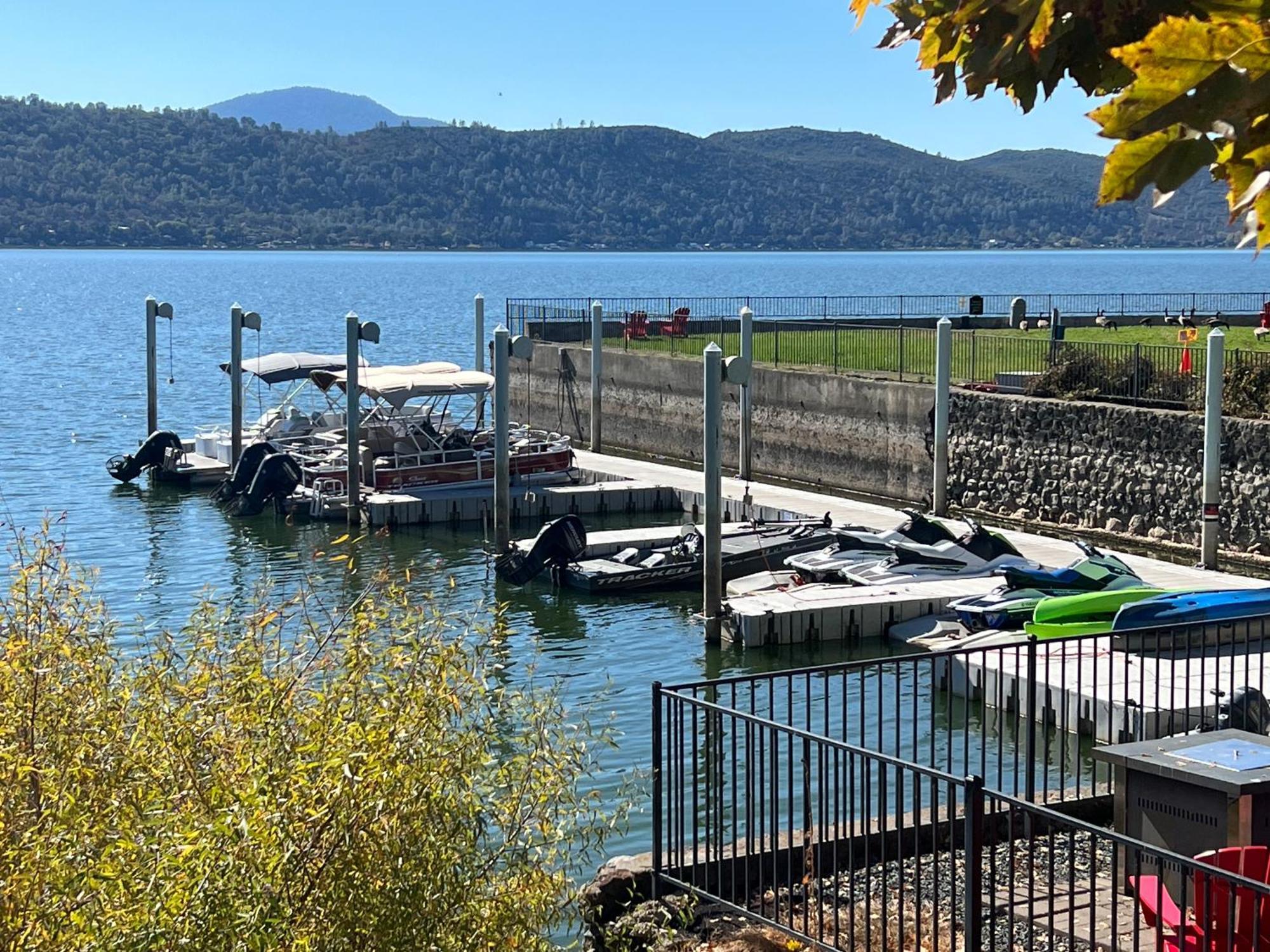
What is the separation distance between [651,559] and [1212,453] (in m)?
9.28

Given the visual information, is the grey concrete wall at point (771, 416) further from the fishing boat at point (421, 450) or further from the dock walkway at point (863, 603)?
the dock walkway at point (863, 603)

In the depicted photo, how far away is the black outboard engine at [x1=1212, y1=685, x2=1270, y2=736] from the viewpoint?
13922 millimetres

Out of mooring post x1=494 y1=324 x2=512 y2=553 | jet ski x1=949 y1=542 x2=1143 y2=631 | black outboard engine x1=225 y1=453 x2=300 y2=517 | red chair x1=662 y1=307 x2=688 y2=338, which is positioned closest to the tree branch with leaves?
jet ski x1=949 y1=542 x2=1143 y2=631

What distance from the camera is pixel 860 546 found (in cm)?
2841

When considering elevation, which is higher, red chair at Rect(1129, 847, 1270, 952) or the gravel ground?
red chair at Rect(1129, 847, 1270, 952)

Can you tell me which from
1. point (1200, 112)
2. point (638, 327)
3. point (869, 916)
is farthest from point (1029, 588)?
point (638, 327)

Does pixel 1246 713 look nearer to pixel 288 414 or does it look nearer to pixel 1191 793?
pixel 1191 793

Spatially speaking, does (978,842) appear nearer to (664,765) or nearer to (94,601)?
(94,601)

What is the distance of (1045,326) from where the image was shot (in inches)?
2105

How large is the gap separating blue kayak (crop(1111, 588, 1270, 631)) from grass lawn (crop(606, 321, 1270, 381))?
13.1 meters

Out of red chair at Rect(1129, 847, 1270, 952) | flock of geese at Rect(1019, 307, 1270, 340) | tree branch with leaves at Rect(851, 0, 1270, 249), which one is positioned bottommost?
red chair at Rect(1129, 847, 1270, 952)

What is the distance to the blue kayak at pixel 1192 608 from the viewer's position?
20875 mm

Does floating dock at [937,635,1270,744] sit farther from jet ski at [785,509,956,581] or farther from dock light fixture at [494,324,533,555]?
dock light fixture at [494,324,533,555]

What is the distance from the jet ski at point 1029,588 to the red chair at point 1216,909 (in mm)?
15319
